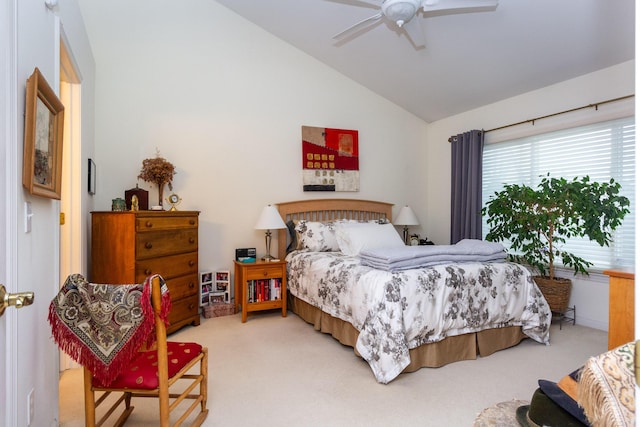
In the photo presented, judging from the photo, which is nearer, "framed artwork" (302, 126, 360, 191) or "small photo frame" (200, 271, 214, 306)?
"small photo frame" (200, 271, 214, 306)

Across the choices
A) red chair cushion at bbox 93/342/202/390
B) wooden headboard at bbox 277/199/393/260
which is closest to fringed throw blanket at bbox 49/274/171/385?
red chair cushion at bbox 93/342/202/390

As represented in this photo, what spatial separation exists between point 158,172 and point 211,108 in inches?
39.1

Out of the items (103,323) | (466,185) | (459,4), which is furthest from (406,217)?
(103,323)

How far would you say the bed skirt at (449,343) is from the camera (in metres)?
2.56

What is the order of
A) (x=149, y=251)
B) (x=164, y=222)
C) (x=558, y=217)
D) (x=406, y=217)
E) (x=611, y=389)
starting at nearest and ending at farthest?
(x=611, y=389)
(x=149, y=251)
(x=164, y=222)
(x=558, y=217)
(x=406, y=217)

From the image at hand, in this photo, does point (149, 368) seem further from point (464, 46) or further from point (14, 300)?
point (464, 46)

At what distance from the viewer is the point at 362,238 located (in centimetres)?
368

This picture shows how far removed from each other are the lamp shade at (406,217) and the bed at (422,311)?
180 cm

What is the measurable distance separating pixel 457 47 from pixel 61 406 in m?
4.28

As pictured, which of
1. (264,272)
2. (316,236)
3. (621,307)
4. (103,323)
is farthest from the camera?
(316,236)

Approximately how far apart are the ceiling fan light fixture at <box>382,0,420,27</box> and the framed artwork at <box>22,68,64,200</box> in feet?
7.04

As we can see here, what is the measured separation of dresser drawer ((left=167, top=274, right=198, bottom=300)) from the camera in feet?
10.8

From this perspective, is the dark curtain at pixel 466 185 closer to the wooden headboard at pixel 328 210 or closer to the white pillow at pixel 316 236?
the wooden headboard at pixel 328 210

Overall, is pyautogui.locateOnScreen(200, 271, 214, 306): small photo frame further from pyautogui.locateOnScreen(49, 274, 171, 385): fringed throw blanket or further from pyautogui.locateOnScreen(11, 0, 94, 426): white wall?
pyautogui.locateOnScreen(49, 274, 171, 385): fringed throw blanket
